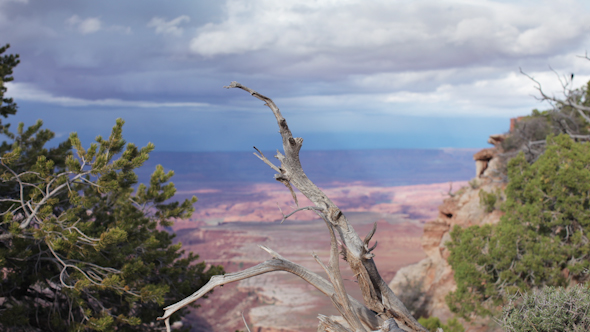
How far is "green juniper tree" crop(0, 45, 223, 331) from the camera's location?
31.3 feet

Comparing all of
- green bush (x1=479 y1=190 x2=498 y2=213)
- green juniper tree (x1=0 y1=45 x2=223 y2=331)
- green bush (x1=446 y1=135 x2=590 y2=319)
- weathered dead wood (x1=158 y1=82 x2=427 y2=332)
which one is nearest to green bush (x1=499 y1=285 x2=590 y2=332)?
weathered dead wood (x1=158 y1=82 x2=427 y2=332)

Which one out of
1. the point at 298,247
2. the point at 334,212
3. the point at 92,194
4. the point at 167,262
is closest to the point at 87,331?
the point at 167,262

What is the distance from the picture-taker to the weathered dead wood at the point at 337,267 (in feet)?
16.1

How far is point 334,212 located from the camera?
5.09 metres

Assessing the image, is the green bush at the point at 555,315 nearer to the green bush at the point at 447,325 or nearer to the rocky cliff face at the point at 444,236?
the green bush at the point at 447,325

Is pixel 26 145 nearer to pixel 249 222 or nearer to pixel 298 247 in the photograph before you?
pixel 298 247

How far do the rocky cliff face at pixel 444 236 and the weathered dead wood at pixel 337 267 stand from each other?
1752 centimetres

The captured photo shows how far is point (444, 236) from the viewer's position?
28016mm

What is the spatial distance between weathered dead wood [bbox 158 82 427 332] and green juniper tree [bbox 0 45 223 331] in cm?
557

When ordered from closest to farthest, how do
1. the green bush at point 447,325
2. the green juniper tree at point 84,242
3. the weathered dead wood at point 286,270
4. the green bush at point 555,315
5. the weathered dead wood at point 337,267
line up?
the weathered dead wood at point 286,270 < the weathered dead wood at point 337,267 < the green bush at point 555,315 < the green juniper tree at point 84,242 < the green bush at point 447,325

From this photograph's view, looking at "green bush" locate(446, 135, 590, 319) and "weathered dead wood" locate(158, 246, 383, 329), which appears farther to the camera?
"green bush" locate(446, 135, 590, 319)

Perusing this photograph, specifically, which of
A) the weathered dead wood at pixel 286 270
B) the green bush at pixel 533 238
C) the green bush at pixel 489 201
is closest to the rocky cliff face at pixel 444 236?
the green bush at pixel 489 201

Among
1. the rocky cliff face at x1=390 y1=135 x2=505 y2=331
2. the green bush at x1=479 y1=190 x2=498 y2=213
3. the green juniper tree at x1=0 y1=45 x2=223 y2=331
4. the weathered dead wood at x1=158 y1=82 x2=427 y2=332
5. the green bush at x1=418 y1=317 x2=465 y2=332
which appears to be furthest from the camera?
the rocky cliff face at x1=390 y1=135 x2=505 y2=331

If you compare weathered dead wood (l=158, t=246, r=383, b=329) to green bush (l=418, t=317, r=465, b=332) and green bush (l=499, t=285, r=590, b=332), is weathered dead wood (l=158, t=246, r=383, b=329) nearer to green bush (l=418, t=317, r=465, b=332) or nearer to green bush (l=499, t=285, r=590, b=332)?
green bush (l=499, t=285, r=590, b=332)
